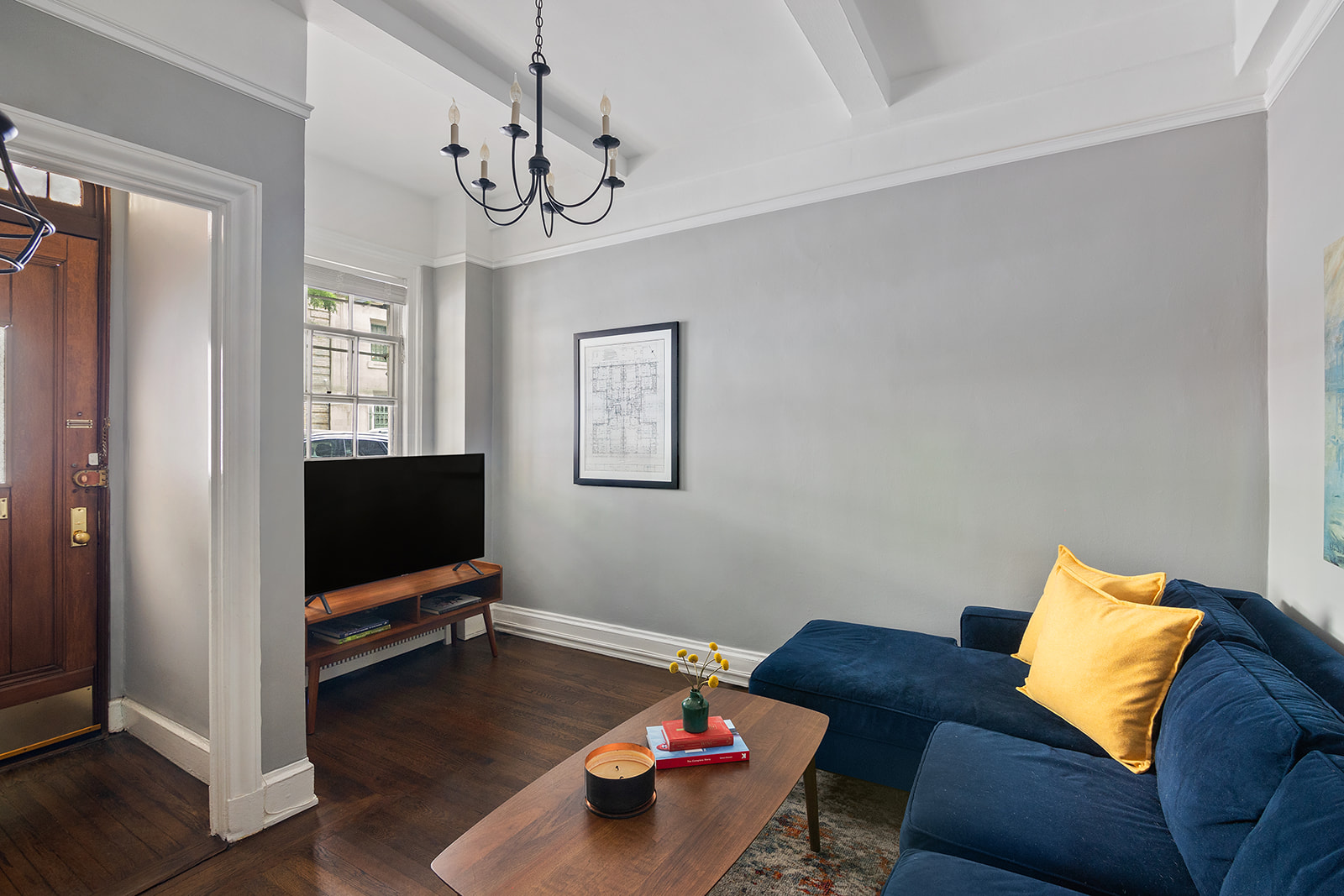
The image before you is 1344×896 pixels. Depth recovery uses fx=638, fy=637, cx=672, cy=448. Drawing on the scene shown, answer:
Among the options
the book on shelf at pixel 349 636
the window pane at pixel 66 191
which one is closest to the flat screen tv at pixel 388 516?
the book on shelf at pixel 349 636

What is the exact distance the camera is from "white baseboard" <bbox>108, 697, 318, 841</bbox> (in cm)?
212

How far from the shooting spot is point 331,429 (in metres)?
3.79

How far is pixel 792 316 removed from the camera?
3266 mm

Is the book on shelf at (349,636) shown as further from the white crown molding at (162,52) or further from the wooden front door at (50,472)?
the white crown molding at (162,52)

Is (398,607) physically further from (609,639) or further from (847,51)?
(847,51)

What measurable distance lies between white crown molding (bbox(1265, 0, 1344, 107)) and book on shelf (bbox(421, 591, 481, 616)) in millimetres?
4180

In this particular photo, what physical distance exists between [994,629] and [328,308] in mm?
3861

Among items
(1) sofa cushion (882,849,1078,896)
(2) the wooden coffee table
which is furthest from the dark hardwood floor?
(1) sofa cushion (882,849,1078,896)

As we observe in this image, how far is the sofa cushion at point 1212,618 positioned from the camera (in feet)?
5.47

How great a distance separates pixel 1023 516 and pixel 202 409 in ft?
10.7

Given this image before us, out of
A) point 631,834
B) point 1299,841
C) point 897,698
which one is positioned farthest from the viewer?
point 897,698

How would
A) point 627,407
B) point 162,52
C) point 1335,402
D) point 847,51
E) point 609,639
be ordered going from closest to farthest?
point 1335,402
point 162,52
point 847,51
point 627,407
point 609,639

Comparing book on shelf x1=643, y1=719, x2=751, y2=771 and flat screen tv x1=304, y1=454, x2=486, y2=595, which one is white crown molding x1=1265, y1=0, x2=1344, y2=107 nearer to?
book on shelf x1=643, y1=719, x2=751, y2=771

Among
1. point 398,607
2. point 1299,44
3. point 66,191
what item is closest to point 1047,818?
point 1299,44
